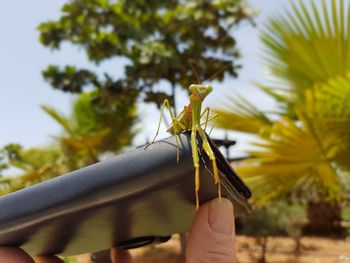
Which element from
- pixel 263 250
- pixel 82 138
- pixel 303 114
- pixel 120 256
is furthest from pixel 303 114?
pixel 82 138

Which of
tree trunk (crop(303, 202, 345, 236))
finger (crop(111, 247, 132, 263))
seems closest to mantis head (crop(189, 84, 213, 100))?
finger (crop(111, 247, 132, 263))

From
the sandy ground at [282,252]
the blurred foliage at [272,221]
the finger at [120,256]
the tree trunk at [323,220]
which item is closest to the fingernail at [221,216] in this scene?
the finger at [120,256]

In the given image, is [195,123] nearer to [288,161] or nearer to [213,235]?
[213,235]

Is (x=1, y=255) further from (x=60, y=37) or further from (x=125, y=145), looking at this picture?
(x=125, y=145)

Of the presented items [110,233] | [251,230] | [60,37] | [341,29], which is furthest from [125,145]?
[110,233]

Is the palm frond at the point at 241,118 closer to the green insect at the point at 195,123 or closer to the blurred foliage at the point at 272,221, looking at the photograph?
the green insect at the point at 195,123

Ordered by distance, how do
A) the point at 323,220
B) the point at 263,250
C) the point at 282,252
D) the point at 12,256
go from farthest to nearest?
the point at 323,220, the point at 282,252, the point at 263,250, the point at 12,256
